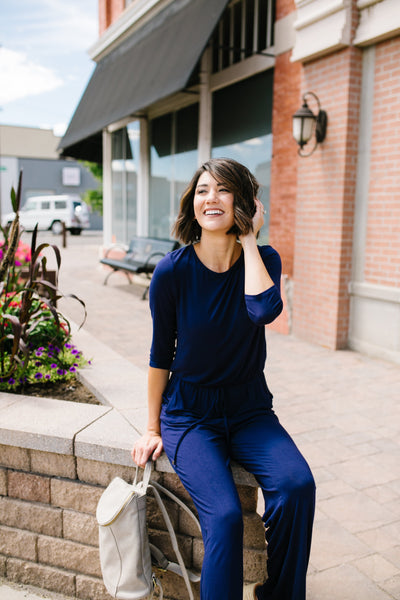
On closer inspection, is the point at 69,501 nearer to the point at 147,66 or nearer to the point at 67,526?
the point at 67,526

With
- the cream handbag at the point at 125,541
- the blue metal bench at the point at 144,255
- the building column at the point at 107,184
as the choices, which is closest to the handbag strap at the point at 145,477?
the cream handbag at the point at 125,541

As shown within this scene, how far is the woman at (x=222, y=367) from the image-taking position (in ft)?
6.40

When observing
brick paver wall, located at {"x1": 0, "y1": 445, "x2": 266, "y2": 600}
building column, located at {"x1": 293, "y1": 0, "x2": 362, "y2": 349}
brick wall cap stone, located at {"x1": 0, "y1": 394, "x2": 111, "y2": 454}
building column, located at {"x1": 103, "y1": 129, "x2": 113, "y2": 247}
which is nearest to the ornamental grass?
brick wall cap stone, located at {"x1": 0, "y1": 394, "x2": 111, "y2": 454}

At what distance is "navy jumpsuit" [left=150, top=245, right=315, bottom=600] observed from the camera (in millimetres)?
1904

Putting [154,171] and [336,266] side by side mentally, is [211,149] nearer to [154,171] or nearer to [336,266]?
[154,171]

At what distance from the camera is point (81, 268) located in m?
14.3

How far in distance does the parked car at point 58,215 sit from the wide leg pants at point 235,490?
29971mm

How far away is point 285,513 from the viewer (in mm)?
1886

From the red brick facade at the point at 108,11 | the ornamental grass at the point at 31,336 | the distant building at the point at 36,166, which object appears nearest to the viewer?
the ornamental grass at the point at 31,336

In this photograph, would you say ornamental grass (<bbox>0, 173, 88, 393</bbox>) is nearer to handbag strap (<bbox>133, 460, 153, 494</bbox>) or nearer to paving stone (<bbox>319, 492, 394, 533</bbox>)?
handbag strap (<bbox>133, 460, 153, 494</bbox>)

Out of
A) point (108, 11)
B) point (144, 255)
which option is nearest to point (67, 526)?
point (144, 255)

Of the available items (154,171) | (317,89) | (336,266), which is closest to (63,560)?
(336,266)

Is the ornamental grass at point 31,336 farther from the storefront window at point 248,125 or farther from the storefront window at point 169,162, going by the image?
the storefront window at point 169,162

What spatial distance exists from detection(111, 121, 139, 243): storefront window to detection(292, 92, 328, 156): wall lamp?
22.2ft
